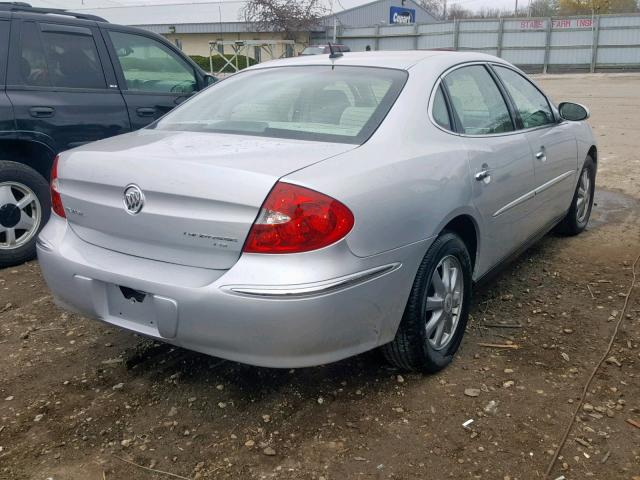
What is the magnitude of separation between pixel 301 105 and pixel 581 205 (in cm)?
329

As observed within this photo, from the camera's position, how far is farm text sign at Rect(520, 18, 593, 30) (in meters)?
30.1

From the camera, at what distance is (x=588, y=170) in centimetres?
564

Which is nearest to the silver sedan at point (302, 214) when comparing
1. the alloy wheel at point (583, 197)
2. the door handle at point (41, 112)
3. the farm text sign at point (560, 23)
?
the door handle at point (41, 112)

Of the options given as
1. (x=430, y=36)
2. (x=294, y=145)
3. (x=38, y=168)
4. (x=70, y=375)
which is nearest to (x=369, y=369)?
(x=294, y=145)

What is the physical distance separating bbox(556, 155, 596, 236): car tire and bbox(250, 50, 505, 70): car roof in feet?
6.36

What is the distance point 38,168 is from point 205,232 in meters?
3.26

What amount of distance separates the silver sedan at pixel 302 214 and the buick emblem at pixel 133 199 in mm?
10

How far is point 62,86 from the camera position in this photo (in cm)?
523

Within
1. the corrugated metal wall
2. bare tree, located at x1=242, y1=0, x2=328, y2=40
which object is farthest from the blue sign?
bare tree, located at x1=242, y1=0, x2=328, y2=40

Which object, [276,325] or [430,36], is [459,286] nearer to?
[276,325]

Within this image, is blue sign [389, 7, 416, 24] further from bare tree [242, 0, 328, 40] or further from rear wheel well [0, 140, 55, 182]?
rear wheel well [0, 140, 55, 182]

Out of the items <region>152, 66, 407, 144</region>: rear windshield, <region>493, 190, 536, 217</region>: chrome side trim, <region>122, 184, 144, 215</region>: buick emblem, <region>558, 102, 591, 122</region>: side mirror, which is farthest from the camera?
<region>558, 102, 591, 122</region>: side mirror

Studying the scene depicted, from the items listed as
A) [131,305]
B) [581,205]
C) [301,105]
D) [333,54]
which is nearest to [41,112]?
[333,54]

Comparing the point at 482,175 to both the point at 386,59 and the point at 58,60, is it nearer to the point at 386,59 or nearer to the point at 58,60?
the point at 386,59
